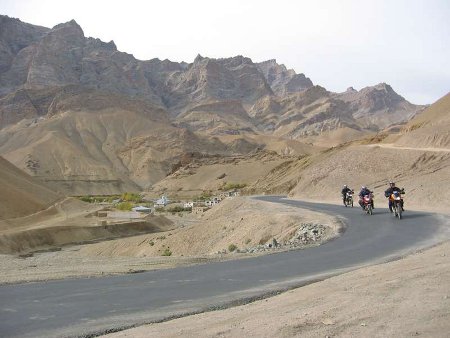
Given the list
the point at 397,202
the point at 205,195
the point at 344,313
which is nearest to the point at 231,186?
the point at 205,195

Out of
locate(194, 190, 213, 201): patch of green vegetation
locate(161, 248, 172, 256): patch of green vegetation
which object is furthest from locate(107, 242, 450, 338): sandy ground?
locate(194, 190, 213, 201): patch of green vegetation

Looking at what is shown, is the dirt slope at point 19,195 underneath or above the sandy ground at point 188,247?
above

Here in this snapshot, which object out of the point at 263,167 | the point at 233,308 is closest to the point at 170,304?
the point at 233,308

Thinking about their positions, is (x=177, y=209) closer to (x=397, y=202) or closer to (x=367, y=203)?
(x=367, y=203)

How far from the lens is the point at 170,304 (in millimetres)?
10703

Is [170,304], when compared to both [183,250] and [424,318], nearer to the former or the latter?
[424,318]

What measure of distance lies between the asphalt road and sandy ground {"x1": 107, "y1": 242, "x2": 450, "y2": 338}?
3.00ft

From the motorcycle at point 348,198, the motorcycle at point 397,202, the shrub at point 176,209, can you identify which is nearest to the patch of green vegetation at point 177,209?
the shrub at point 176,209

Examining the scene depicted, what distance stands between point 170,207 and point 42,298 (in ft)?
305

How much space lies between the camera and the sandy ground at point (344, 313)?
7637 mm

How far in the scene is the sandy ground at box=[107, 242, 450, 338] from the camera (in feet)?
25.1

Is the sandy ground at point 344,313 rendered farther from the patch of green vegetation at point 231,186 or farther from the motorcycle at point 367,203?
the patch of green vegetation at point 231,186

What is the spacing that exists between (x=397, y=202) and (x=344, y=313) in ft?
64.9

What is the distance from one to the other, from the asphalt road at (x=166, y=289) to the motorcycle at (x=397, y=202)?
23.9 ft
